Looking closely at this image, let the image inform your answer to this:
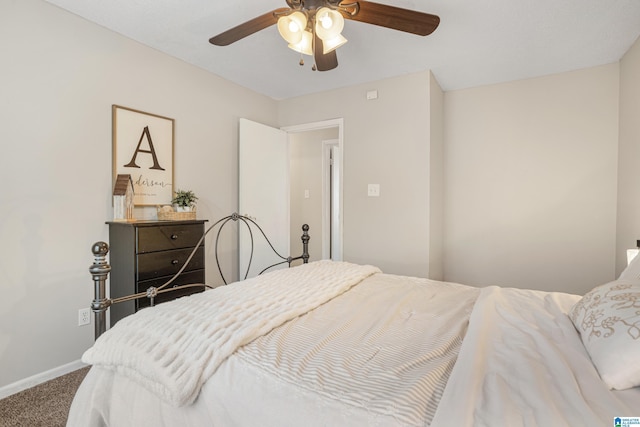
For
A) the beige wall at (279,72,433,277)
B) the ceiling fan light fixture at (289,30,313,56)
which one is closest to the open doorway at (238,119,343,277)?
the beige wall at (279,72,433,277)

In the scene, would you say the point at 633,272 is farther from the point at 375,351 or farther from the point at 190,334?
the point at 190,334

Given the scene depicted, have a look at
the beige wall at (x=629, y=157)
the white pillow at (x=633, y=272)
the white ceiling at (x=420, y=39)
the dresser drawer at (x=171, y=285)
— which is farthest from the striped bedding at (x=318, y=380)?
the beige wall at (x=629, y=157)

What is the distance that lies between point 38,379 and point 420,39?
3576mm

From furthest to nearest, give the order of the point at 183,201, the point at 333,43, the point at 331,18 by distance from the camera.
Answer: the point at 183,201 → the point at 333,43 → the point at 331,18

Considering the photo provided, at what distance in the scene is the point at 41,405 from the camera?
1791 millimetres

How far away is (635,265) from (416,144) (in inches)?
79.2

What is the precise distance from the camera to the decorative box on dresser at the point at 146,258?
2145mm

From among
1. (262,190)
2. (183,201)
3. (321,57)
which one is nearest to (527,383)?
(321,57)

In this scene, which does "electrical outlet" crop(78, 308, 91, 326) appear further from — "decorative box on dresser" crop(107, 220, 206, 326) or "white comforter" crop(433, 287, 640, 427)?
"white comforter" crop(433, 287, 640, 427)

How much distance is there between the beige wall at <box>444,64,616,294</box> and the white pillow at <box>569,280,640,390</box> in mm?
2255

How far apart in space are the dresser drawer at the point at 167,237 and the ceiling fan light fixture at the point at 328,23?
1699mm

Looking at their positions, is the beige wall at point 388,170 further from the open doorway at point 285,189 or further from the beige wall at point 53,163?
the beige wall at point 53,163

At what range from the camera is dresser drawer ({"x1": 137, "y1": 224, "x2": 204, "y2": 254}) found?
2.17 m

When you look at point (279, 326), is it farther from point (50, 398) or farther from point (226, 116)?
point (226, 116)
